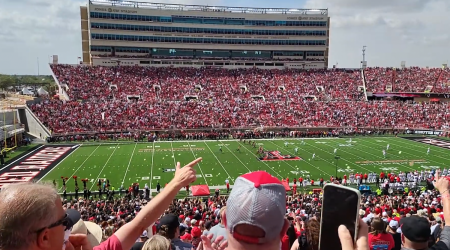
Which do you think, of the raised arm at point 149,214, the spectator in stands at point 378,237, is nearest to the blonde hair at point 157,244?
the raised arm at point 149,214

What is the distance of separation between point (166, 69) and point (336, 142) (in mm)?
33217

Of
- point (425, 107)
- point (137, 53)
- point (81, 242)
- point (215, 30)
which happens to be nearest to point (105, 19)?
point (137, 53)

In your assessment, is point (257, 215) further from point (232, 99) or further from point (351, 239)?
point (232, 99)

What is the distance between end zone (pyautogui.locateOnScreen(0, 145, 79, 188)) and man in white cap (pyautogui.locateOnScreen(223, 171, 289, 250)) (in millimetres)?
22356

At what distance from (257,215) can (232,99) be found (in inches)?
2035

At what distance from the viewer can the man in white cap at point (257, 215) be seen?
74.0 inches

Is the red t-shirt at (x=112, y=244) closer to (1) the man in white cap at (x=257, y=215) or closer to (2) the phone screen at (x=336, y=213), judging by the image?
(1) the man in white cap at (x=257, y=215)

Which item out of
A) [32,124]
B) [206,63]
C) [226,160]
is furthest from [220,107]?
[32,124]

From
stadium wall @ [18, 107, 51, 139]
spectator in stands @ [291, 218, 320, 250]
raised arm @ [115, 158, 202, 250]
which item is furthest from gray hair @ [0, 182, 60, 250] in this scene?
stadium wall @ [18, 107, 51, 139]

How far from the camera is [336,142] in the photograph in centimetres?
3809

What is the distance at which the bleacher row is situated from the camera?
43562mm

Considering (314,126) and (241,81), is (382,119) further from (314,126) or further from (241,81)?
(241,81)

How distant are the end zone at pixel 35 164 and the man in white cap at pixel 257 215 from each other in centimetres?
2236

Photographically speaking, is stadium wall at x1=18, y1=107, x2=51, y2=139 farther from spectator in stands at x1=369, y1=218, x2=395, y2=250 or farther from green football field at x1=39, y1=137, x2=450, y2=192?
spectator in stands at x1=369, y1=218, x2=395, y2=250
